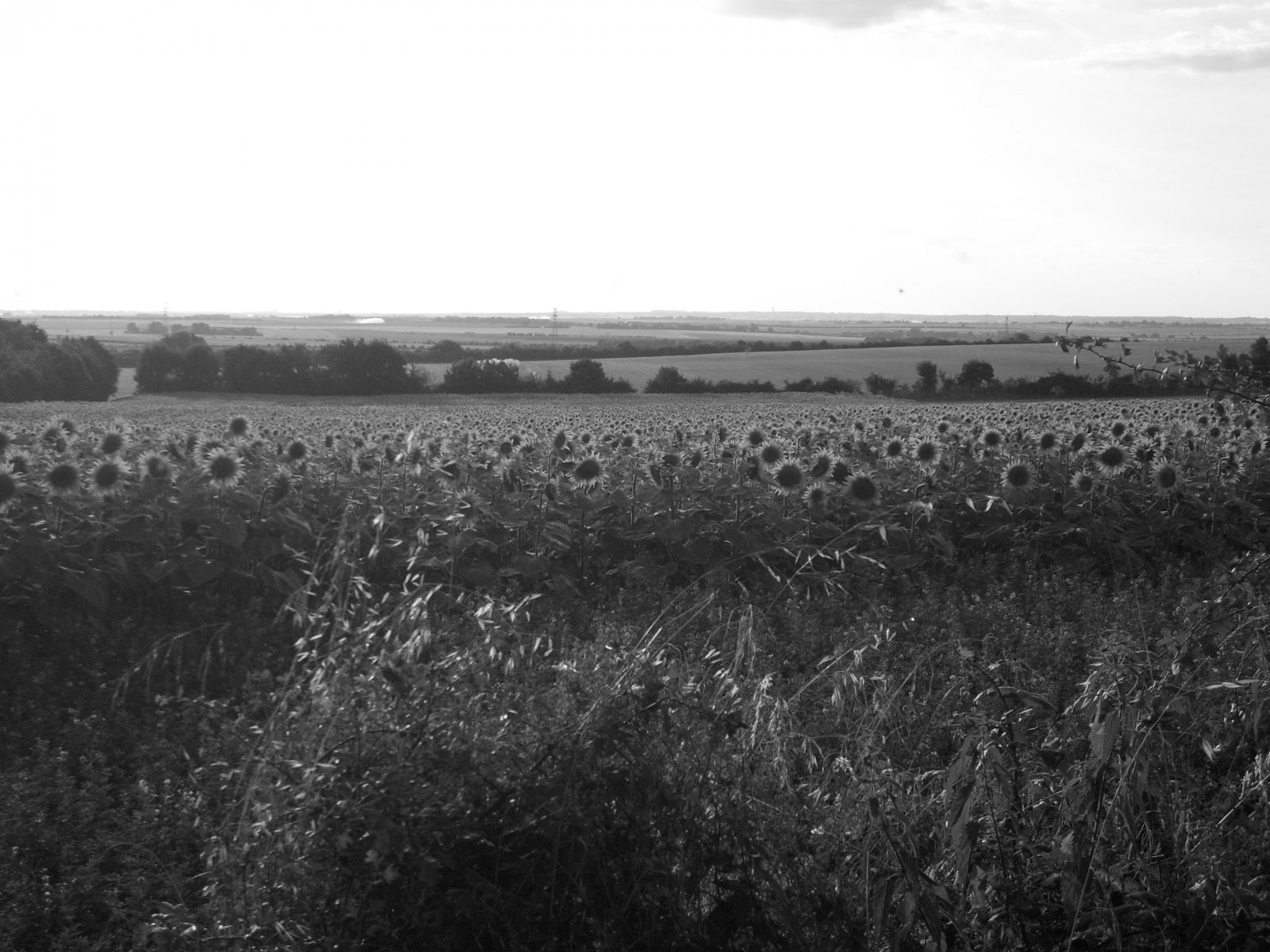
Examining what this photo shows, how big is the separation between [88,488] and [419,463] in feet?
6.61

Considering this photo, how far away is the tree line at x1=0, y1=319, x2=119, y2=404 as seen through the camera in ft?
81.1

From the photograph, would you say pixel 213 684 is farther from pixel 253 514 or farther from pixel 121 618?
pixel 253 514

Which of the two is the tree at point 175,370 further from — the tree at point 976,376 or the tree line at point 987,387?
the tree at point 976,376

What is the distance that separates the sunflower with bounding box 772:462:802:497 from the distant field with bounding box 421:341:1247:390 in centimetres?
2765

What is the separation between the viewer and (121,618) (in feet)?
20.3

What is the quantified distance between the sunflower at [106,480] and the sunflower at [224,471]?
1.65ft

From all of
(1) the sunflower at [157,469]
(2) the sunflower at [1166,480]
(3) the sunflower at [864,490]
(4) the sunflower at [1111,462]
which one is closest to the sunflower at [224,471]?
(1) the sunflower at [157,469]

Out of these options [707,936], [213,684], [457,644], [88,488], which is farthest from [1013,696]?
[88,488]

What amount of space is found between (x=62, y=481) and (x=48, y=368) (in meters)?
22.2

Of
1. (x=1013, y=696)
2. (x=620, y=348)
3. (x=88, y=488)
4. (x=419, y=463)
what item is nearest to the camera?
(x=1013, y=696)

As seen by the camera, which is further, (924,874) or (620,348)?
(620,348)

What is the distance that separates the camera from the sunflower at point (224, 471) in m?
6.87

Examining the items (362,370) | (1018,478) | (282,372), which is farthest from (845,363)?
(1018,478)

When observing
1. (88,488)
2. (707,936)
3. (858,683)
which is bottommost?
(707,936)
